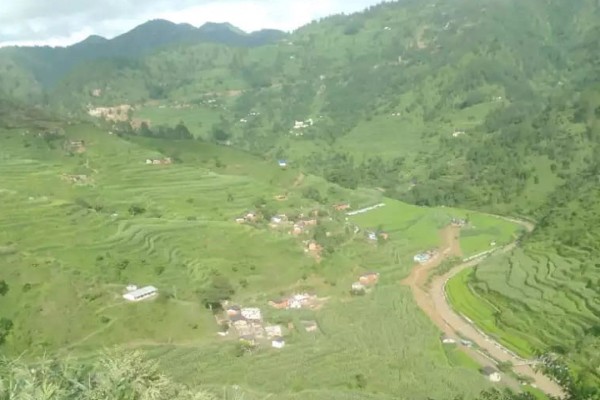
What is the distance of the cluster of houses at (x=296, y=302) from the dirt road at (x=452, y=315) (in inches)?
258

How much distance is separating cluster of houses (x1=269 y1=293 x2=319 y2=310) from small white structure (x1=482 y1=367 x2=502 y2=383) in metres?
10.9

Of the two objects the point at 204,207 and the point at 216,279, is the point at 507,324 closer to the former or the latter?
the point at 216,279

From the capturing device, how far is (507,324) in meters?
35.2

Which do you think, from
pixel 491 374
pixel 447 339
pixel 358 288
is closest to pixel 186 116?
pixel 358 288

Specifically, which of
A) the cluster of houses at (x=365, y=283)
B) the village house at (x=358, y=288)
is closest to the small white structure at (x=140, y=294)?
the village house at (x=358, y=288)

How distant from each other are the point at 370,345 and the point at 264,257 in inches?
453

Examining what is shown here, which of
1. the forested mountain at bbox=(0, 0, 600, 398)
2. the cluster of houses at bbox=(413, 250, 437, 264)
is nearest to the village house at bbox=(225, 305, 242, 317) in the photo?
the forested mountain at bbox=(0, 0, 600, 398)

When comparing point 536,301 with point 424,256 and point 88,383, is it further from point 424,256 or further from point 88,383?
point 88,383

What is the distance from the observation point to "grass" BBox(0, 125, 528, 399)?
28.5 m

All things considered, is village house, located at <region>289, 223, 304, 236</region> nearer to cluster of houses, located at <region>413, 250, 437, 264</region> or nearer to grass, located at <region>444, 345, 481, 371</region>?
cluster of houses, located at <region>413, 250, 437, 264</region>

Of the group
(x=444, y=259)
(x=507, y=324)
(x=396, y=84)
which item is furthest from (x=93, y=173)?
(x=396, y=84)

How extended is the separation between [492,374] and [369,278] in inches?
560

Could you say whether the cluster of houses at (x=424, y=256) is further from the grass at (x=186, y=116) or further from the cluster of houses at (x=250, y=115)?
the cluster of houses at (x=250, y=115)

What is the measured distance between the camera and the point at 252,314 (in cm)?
3550
